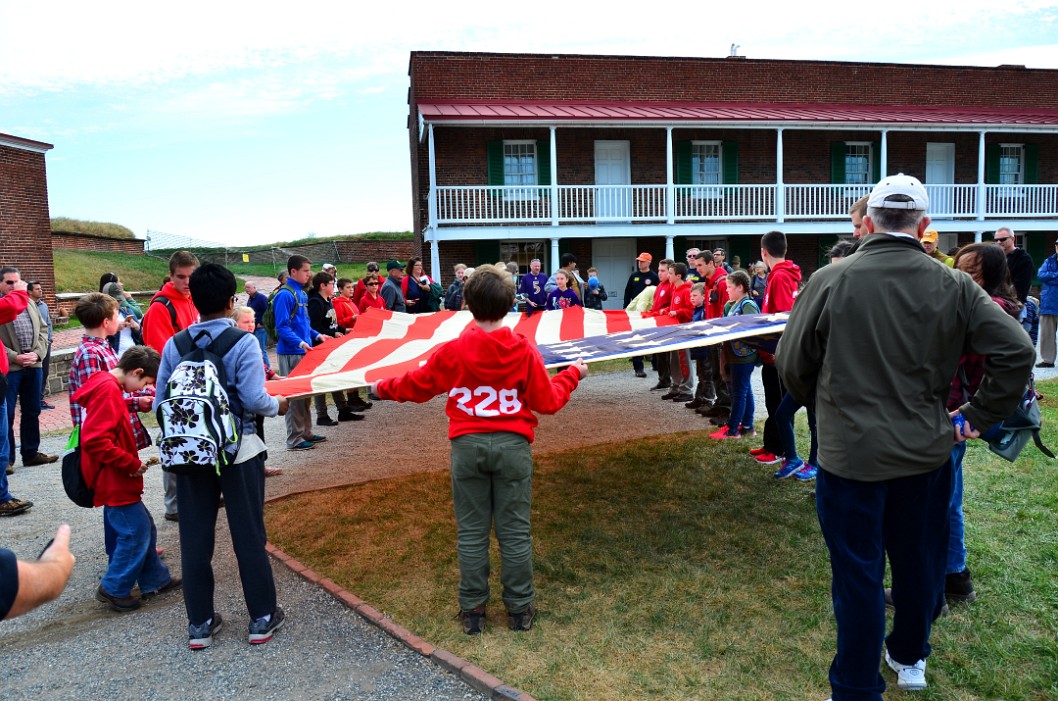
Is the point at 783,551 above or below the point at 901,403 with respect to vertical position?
below

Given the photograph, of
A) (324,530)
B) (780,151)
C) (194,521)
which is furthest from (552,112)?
(194,521)

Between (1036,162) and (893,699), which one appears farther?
(1036,162)

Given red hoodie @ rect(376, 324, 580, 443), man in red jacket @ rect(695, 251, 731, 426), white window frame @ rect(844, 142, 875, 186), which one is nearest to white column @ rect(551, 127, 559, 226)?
white window frame @ rect(844, 142, 875, 186)

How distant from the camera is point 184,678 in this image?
3.64 meters

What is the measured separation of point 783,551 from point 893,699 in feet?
5.37

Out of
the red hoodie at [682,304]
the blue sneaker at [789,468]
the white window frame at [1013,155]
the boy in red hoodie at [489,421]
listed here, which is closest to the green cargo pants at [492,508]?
the boy in red hoodie at [489,421]

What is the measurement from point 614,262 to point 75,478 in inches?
782

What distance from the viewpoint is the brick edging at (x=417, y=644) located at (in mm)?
3340

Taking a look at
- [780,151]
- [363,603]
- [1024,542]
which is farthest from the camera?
[780,151]

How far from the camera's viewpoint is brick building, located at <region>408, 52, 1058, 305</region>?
844 inches

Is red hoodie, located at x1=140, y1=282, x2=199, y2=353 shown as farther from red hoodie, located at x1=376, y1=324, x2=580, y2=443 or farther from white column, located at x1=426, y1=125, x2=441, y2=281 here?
white column, located at x1=426, y1=125, x2=441, y2=281

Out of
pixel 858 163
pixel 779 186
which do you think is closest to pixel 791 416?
pixel 779 186

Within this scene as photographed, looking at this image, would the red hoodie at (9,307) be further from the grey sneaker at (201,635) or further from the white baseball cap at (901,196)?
the white baseball cap at (901,196)

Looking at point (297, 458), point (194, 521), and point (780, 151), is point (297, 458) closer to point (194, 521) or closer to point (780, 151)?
point (194, 521)
